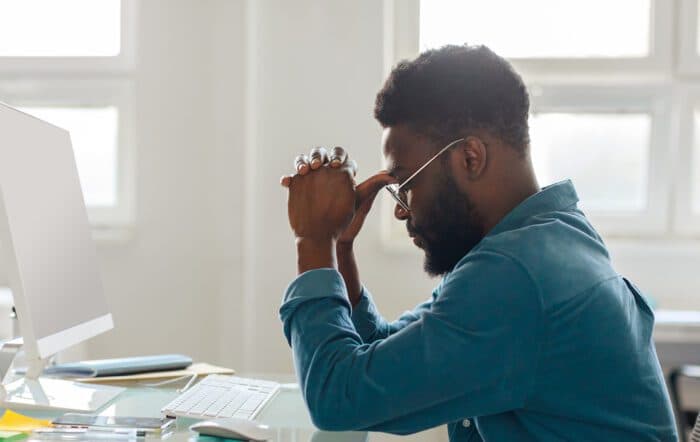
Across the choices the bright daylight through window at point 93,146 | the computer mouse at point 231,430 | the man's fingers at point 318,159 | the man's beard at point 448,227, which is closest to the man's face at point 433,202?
the man's beard at point 448,227

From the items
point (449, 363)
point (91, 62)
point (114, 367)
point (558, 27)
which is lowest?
point (114, 367)

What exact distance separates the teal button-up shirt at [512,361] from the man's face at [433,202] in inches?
5.2

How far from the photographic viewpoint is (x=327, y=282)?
1158 mm

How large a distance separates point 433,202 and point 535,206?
0.52ft

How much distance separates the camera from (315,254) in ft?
4.00

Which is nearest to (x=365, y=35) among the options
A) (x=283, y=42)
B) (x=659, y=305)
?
(x=283, y=42)

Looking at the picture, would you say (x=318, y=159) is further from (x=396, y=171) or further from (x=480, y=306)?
(x=480, y=306)

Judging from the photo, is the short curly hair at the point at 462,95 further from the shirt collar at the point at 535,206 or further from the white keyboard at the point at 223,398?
the white keyboard at the point at 223,398

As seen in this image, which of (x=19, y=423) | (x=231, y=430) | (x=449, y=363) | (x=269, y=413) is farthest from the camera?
(x=269, y=413)

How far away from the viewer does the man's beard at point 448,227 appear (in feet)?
3.99

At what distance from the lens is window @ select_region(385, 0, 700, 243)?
2.85 meters

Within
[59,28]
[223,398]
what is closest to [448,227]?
[223,398]

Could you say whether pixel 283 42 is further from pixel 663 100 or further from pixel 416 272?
pixel 663 100

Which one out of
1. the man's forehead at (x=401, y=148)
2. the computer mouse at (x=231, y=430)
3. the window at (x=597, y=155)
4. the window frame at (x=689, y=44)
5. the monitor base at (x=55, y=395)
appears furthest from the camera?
the window at (x=597, y=155)
